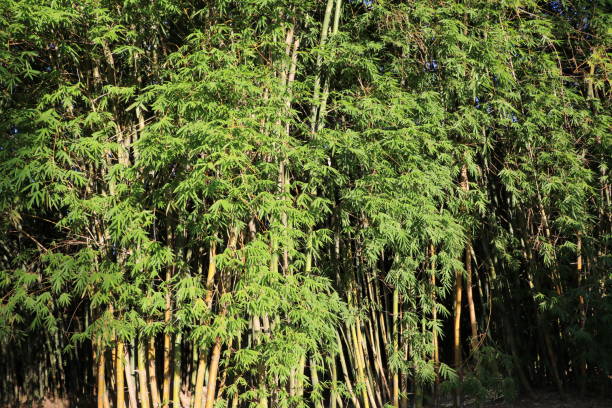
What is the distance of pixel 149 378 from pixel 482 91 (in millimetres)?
3315

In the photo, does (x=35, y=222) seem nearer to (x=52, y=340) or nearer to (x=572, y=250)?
(x=52, y=340)

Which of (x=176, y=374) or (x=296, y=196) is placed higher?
(x=296, y=196)

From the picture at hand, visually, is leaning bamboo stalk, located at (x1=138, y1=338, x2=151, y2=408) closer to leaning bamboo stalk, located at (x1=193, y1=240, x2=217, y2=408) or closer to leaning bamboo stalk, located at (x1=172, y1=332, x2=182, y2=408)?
leaning bamboo stalk, located at (x1=172, y1=332, x2=182, y2=408)

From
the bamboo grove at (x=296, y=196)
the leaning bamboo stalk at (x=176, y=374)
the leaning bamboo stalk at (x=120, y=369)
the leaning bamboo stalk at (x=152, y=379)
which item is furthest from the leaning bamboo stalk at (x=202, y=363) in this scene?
the leaning bamboo stalk at (x=120, y=369)

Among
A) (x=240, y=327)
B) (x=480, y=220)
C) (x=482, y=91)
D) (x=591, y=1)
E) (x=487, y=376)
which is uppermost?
(x=591, y=1)

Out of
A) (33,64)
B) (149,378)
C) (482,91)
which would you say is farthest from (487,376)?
(33,64)

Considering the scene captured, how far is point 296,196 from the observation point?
3.69 meters

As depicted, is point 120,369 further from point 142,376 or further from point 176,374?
point 176,374

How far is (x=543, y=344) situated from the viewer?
165 inches

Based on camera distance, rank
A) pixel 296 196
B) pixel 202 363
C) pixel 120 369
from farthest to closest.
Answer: pixel 296 196, pixel 120 369, pixel 202 363

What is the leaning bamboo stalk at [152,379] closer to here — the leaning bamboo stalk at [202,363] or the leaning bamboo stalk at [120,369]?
the leaning bamboo stalk at [120,369]

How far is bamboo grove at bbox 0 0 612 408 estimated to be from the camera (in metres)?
2.92

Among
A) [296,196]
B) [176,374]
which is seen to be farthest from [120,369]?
[296,196]

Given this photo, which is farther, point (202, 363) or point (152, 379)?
point (152, 379)
